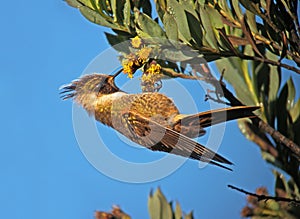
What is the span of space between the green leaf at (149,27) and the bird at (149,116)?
0.09m

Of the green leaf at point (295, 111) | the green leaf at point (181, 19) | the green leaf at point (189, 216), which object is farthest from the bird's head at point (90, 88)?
the green leaf at point (295, 111)

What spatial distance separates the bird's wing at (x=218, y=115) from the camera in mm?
907

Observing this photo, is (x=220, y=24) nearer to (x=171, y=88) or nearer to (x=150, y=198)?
(x=171, y=88)

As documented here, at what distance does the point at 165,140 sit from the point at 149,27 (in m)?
0.17

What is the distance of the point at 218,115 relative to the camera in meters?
0.92

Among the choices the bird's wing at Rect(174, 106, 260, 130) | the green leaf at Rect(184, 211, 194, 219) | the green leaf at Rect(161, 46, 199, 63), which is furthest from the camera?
the green leaf at Rect(184, 211, 194, 219)

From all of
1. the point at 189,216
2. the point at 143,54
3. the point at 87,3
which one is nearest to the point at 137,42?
the point at 143,54

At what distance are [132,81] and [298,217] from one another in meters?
0.56

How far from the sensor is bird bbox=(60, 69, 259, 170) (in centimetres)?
93

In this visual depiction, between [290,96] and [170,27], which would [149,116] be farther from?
[290,96]

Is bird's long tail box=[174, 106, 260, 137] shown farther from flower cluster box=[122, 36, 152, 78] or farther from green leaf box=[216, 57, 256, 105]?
green leaf box=[216, 57, 256, 105]

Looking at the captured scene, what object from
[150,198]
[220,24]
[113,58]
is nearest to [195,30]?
[220,24]

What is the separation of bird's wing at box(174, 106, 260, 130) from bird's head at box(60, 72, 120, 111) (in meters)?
0.16

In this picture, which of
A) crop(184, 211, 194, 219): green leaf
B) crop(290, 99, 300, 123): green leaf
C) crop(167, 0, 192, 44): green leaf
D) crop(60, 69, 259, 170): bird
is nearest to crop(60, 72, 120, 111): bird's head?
crop(60, 69, 259, 170): bird
